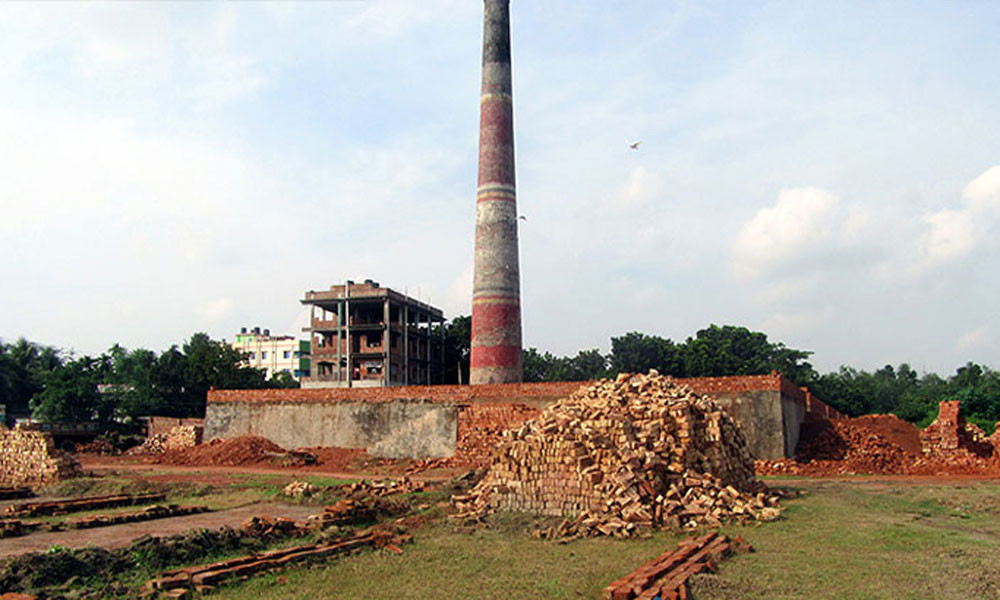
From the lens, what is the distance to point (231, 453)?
24.9 meters

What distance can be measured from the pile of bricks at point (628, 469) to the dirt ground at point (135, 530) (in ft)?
11.8

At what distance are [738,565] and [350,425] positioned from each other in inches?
739

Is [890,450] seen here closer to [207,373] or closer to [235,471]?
[235,471]

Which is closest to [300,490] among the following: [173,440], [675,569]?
[675,569]

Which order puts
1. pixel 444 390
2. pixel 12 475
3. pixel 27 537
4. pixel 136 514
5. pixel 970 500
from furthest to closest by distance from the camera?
pixel 444 390 < pixel 12 475 < pixel 970 500 < pixel 136 514 < pixel 27 537

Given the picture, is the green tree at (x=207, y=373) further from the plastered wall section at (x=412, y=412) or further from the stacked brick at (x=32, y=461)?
the stacked brick at (x=32, y=461)

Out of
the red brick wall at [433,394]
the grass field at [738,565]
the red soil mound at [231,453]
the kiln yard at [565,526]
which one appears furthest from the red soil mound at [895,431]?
the red soil mound at [231,453]

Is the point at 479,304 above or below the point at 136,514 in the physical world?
above

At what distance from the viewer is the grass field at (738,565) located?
23.5ft

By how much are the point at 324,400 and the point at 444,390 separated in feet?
15.2

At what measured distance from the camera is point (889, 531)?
397 inches

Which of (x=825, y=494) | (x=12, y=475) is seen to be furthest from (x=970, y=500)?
(x=12, y=475)

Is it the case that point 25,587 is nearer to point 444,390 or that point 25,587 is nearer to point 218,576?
point 218,576

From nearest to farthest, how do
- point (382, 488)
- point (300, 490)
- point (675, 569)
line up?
point (675, 569) → point (300, 490) → point (382, 488)
